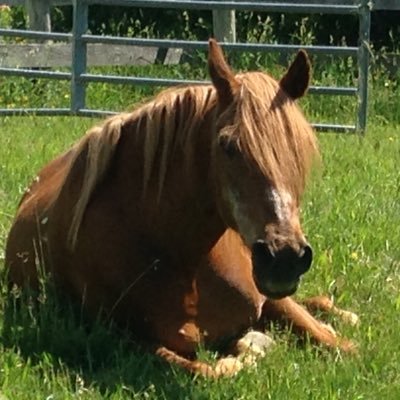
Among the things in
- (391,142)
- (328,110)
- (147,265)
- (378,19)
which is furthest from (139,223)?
(378,19)

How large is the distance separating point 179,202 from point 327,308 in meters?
1.03

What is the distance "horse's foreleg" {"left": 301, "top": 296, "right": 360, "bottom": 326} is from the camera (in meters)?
5.73

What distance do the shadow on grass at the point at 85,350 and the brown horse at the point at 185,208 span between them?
0.08 meters

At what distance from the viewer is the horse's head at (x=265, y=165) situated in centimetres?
448

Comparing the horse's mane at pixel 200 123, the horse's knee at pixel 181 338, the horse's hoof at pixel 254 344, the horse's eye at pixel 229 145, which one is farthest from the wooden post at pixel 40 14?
the horse's eye at pixel 229 145

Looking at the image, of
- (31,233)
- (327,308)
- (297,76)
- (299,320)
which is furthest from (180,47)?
(297,76)

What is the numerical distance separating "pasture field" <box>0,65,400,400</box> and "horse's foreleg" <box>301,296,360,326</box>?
48mm

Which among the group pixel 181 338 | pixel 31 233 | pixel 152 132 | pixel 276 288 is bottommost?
pixel 181 338

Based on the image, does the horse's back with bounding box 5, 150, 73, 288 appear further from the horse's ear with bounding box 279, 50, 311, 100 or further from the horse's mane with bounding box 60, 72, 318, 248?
the horse's ear with bounding box 279, 50, 311, 100

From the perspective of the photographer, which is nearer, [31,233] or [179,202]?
[179,202]

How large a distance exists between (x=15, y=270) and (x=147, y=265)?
98 cm

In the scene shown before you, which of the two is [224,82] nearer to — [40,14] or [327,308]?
[327,308]

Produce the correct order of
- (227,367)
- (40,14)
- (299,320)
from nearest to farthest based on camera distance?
(227,367) → (299,320) → (40,14)

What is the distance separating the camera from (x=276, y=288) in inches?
177
